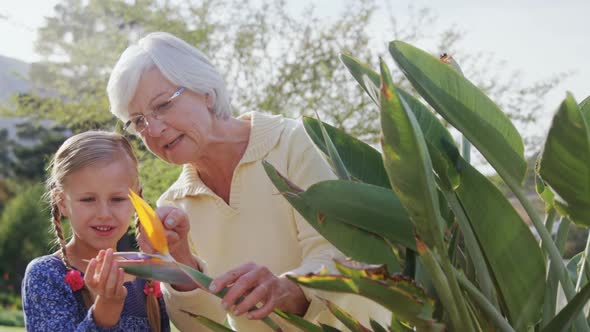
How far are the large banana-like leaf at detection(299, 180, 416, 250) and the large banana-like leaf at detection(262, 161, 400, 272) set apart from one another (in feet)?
0.08

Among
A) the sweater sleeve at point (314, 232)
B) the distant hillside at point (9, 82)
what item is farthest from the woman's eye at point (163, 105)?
the distant hillside at point (9, 82)

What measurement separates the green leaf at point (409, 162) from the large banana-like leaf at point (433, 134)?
0.18m

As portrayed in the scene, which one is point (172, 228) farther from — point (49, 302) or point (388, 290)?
point (388, 290)

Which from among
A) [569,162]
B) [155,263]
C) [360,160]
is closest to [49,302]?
[155,263]

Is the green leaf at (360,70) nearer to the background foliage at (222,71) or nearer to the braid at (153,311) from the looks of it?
the braid at (153,311)

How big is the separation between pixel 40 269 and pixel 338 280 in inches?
47.7

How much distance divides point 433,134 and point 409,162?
0.32 meters

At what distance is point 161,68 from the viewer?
1.93 m

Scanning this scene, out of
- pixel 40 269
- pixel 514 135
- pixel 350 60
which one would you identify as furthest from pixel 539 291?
pixel 40 269

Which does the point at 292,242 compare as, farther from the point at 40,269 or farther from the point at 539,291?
the point at 539,291

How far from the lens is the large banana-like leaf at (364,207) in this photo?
1.09 metres

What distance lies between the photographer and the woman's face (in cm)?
190

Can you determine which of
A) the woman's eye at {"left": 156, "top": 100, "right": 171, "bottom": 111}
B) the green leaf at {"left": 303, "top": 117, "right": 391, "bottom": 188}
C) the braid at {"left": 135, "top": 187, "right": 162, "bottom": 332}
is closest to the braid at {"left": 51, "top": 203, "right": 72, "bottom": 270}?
the braid at {"left": 135, "top": 187, "right": 162, "bottom": 332}

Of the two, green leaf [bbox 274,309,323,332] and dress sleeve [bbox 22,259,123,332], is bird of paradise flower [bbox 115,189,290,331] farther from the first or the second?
dress sleeve [bbox 22,259,123,332]
